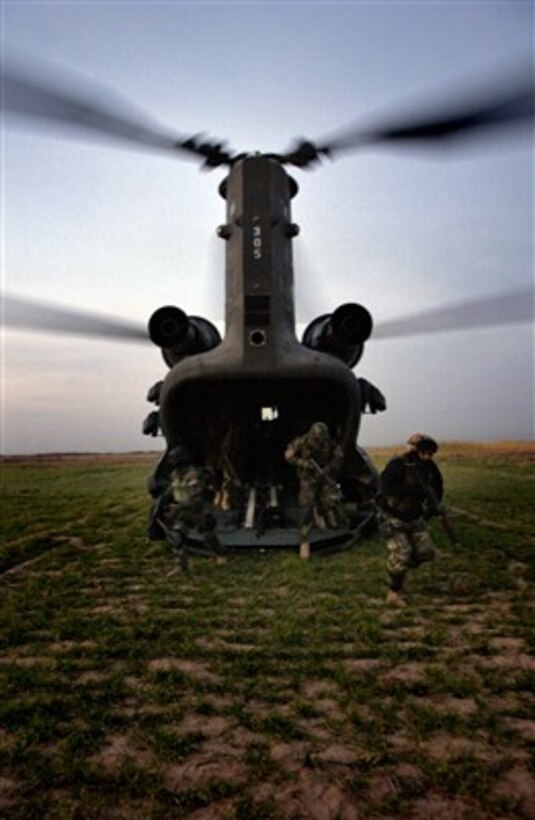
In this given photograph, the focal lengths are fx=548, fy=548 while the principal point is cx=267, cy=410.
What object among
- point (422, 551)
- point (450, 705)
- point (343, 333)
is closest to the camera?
point (450, 705)

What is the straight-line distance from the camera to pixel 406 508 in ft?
19.4

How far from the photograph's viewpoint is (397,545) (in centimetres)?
588

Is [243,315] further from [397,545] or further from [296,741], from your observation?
[296,741]

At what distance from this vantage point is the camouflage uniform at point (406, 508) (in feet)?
19.2

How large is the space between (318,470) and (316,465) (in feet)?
0.30

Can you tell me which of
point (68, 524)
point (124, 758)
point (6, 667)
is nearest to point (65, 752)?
point (124, 758)

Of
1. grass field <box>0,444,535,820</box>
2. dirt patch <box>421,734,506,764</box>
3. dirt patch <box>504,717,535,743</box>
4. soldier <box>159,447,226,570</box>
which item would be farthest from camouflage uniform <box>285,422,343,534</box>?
dirt patch <box>421,734,506,764</box>

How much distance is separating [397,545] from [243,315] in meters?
4.22

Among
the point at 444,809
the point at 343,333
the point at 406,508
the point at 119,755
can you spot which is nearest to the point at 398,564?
the point at 406,508

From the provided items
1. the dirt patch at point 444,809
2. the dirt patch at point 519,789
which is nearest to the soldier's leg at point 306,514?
the dirt patch at point 519,789

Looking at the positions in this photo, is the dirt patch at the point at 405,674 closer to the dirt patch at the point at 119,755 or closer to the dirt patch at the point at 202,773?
the dirt patch at the point at 202,773

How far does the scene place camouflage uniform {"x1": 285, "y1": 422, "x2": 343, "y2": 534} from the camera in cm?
845

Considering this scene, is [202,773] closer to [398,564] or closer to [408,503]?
[398,564]

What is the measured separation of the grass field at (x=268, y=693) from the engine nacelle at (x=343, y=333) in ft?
12.1
